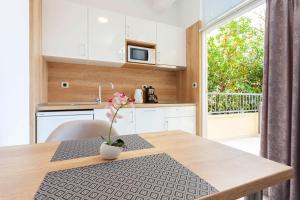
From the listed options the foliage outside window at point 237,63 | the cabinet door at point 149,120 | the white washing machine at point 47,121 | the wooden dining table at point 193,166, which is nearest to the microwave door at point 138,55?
the cabinet door at point 149,120

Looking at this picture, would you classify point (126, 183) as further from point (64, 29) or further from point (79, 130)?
point (64, 29)

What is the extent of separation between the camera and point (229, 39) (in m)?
5.11

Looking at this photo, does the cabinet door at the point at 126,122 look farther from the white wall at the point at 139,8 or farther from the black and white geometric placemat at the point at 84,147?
the white wall at the point at 139,8

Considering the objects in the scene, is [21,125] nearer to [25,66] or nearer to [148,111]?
[25,66]

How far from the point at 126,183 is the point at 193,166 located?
265 mm

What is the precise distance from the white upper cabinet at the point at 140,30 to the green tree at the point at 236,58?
261 cm

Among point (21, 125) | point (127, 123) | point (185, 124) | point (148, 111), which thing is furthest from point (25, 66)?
point (185, 124)

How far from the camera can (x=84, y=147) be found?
88cm

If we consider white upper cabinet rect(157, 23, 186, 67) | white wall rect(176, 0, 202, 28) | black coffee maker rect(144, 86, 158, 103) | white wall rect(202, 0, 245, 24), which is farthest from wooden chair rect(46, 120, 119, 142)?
white wall rect(176, 0, 202, 28)

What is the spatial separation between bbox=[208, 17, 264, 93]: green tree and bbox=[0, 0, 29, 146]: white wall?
4.41m

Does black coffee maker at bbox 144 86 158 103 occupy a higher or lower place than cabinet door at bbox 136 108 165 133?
higher

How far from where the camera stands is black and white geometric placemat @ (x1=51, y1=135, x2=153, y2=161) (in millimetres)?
764

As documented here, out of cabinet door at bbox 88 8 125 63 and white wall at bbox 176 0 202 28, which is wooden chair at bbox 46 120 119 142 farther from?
white wall at bbox 176 0 202 28

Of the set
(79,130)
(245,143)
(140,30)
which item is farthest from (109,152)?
(245,143)
